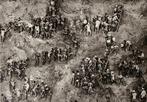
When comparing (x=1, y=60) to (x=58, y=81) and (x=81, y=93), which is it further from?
(x=81, y=93)

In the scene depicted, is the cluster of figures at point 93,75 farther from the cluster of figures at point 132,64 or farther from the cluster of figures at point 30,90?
the cluster of figures at point 30,90

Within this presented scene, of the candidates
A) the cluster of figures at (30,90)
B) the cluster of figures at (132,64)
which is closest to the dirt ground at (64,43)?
the cluster of figures at (30,90)

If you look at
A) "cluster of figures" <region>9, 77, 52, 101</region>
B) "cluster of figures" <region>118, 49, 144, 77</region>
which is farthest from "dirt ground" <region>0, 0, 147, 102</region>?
"cluster of figures" <region>118, 49, 144, 77</region>

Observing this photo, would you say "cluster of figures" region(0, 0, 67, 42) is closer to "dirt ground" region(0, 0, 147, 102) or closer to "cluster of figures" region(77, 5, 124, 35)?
"dirt ground" region(0, 0, 147, 102)

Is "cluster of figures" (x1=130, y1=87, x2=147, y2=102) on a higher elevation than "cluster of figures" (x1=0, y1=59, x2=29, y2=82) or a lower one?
lower

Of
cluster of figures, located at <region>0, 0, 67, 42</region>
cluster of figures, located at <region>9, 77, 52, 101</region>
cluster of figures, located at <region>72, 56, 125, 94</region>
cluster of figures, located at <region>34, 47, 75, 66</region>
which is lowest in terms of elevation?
cluster of figures, located at <region>9, 77, 52, 101</region>

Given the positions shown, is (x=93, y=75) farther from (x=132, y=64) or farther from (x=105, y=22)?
(x=105, y=22)

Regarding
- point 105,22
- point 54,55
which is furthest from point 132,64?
point 54,55
